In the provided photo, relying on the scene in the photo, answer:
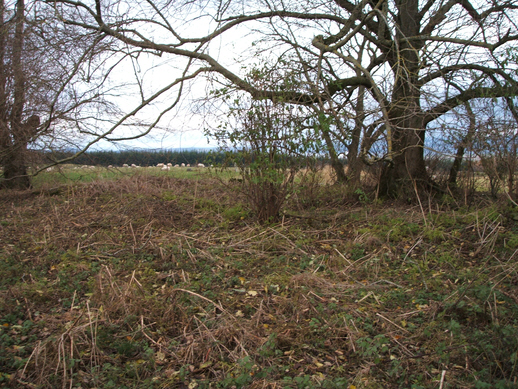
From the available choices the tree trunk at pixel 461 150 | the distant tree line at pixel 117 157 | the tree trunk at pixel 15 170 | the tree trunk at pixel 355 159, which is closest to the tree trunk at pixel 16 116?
the tree trunk at pixel 15 170

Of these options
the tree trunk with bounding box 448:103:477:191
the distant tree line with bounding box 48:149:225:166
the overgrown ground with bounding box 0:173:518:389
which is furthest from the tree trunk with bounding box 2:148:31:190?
the tree trunk with bounding box 448:103:477:191

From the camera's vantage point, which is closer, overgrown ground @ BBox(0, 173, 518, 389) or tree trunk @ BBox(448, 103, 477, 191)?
overgrown ground @ BBox(0, 173, 518, 389)

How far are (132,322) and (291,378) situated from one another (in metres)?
1.49

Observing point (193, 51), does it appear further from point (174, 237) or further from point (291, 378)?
point (291, 378)

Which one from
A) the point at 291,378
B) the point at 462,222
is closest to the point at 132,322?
the point at 291,378

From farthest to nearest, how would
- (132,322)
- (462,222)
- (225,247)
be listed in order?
(462,222), (225,247), (132,322)

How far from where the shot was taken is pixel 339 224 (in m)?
6.33

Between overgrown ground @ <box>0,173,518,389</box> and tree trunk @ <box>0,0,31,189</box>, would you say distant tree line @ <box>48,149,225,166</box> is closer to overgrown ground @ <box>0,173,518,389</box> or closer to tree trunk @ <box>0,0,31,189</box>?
tree trunk @ <box>0,0,31,189</box>

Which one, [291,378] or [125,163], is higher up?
[125,163]

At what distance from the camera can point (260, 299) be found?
4.04 meters

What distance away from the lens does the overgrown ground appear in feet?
9.54

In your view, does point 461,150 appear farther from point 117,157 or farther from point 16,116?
point 16,116

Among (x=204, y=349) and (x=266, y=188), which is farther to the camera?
(x=266, y=188)

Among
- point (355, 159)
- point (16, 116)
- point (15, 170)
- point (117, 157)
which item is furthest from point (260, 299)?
point (15, 170)
